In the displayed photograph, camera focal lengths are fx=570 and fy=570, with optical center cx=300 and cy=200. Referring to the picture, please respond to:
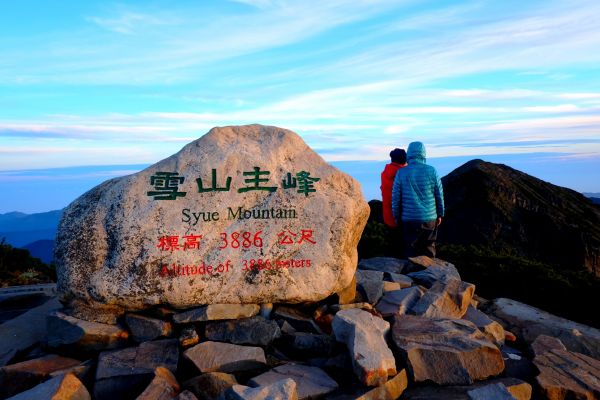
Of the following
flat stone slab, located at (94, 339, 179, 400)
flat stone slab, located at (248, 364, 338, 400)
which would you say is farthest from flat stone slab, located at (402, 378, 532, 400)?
flat stone slab, located at (94, 339, 179, 400)

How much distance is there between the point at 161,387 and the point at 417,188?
6170 mm

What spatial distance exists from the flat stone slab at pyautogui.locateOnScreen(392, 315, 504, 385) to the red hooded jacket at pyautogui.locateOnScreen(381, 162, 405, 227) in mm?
4269

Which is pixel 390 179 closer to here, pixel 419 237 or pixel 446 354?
pixel 419 237

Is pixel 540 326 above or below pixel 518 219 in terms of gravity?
below

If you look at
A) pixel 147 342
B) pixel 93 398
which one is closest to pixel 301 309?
pixel 147 342

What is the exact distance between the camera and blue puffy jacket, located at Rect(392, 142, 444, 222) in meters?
10.6

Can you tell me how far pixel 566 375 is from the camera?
7180 mm

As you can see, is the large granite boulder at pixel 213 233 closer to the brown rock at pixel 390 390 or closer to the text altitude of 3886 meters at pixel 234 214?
the text altitude of 3886 meters at pixel 234 214

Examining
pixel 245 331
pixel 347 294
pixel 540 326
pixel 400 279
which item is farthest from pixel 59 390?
pixel 540 326

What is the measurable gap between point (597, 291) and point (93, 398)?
30.6 feet

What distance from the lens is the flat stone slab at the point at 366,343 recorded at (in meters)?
6.28

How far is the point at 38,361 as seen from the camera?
23.7ft

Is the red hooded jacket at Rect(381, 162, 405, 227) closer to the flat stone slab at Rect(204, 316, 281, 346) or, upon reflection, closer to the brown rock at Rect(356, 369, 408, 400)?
the flat stone slab at Rect(204, 316, 281, 346)

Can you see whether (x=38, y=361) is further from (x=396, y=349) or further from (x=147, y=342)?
(x=396, y=349)
